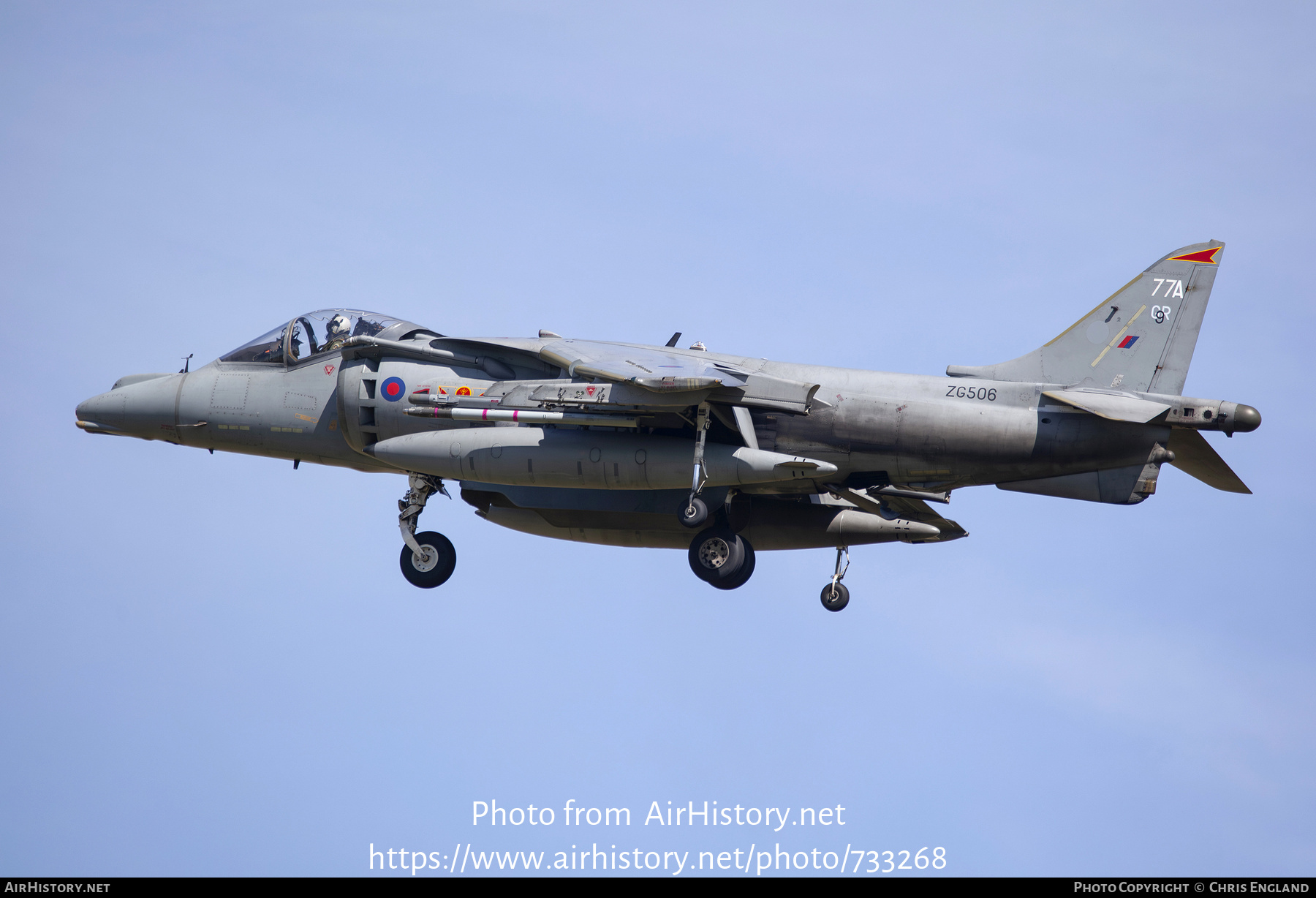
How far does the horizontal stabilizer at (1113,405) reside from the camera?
20.9m

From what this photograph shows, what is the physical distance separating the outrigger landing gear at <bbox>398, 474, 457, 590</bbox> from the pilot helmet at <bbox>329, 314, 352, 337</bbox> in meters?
2.60

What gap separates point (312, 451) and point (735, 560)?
7207 mm

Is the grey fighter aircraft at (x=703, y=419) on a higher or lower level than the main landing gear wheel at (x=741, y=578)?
higher

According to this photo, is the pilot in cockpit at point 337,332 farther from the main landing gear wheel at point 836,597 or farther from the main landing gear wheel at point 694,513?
the main landing gear wheel at point 836,597

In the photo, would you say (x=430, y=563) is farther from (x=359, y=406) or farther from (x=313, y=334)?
(x=313, y=334)

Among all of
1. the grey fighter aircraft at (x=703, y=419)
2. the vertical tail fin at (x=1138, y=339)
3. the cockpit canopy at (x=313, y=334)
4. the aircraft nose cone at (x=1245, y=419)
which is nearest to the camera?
the aircraft nose cone at (x=1245, y=419)

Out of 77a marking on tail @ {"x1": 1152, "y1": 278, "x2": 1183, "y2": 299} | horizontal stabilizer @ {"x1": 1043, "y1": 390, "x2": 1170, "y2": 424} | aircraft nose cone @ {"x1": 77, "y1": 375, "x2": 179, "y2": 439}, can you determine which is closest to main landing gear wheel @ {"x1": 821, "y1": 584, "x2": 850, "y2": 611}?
horizontal stabilizer @ {"x1": 1043, "y1": 390, "x2": 1170, "y2": 424}

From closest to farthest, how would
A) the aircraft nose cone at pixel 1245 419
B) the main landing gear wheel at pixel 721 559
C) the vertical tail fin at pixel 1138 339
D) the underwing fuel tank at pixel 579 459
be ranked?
the aircraft nose cone at pixel 1245 419 → the underwing fuel tank at pixel 579 459 → the vertical tail fin at pixel 1138 339 → the main landing gear wheel at pixel 721 559

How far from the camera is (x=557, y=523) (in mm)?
25422

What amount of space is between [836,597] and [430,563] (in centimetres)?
685

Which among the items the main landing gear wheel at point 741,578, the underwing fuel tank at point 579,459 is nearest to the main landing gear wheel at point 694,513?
the underwing fuel tank at point 579,459

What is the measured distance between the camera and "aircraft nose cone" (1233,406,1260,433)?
20.5 metres

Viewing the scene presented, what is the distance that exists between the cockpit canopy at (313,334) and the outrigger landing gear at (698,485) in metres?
5.62

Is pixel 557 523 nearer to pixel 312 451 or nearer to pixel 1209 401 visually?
pixel 312 451
